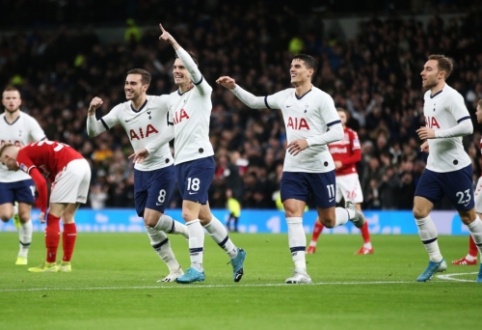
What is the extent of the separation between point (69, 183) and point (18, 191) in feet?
9.69

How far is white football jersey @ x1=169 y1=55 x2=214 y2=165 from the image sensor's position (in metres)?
10.7

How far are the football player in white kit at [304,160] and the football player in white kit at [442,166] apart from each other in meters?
1.07

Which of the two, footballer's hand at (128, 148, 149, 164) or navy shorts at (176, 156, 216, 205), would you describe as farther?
footballer's hand at (128, 148, 149, 164)

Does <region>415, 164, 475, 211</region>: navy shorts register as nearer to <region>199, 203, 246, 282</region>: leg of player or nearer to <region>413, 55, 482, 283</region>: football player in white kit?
<region>413, 55, 482, 283</region>: football player in white kit

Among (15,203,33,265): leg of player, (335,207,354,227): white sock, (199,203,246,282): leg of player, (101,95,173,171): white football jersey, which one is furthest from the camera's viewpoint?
(15,203,33,265): leg of player

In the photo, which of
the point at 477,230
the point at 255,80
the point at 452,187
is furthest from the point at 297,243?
the point at 255,80

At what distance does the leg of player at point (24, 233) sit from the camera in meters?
14.8

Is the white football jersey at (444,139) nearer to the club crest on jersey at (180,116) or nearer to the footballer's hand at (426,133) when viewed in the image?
the footballer's hand at (426,133)

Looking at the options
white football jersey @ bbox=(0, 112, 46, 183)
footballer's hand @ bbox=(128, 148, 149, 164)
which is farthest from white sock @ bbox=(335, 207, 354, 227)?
white football jersey @ bbox=(0, 112, 46, 183)

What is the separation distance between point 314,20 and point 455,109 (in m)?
21.3

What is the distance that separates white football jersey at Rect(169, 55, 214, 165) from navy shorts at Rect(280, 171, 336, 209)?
3.18 ft

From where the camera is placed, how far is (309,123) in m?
10.6

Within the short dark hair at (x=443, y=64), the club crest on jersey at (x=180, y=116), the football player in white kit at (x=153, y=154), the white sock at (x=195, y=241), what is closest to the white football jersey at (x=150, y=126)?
the football player in white kit at (x=153, y=154)

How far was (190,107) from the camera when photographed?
10.8m
